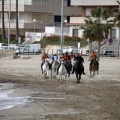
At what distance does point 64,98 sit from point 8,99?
254 cm

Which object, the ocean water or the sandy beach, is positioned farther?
the ocean water

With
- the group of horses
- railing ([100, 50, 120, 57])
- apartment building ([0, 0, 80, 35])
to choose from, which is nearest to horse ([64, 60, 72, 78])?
the group of horses

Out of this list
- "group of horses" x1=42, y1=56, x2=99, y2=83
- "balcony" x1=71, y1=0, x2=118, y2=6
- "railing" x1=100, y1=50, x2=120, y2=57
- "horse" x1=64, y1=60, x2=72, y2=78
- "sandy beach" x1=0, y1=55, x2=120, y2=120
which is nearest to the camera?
"sandy beach" x1=0, y1=55, x2=120, y2=120

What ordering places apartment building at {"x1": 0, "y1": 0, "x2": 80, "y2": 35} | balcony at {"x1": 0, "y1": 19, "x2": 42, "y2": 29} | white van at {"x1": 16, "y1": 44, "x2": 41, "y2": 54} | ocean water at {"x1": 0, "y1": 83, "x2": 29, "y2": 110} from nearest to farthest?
ocean water at {"x1": 0, "y1": 83, "x2": 29, "y2": 110}
white van at {"x1": 16, "y1": 44, "x2": 41, "y2": 54}
balcony at {"x1": 0, "y1": 19, "x2": 42, "y2": 29}
apartment building at {"x1": 0, "y1": 0, "x2": 80, "y2": 35}

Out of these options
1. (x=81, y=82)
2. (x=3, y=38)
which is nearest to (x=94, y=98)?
(x=81, y=82)

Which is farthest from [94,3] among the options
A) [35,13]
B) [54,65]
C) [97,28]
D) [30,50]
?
[54,65]

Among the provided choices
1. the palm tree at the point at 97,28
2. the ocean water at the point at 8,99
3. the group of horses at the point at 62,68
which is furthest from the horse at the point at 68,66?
the palm tree at the point at 97,28

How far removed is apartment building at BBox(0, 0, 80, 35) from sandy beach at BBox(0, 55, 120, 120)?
59.7 m

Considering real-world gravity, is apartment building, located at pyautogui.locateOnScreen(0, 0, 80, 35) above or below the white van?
above

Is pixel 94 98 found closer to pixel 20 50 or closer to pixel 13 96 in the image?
pixel 13 96

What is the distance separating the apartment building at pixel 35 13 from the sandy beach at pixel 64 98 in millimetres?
59739

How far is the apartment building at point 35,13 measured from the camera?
101m

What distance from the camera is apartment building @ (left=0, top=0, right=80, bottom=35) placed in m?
101

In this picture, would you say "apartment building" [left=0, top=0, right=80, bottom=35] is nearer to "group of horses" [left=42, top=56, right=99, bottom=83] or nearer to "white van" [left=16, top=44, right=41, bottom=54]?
"white van" [left=16, top=44, right=41, bottom=54]
